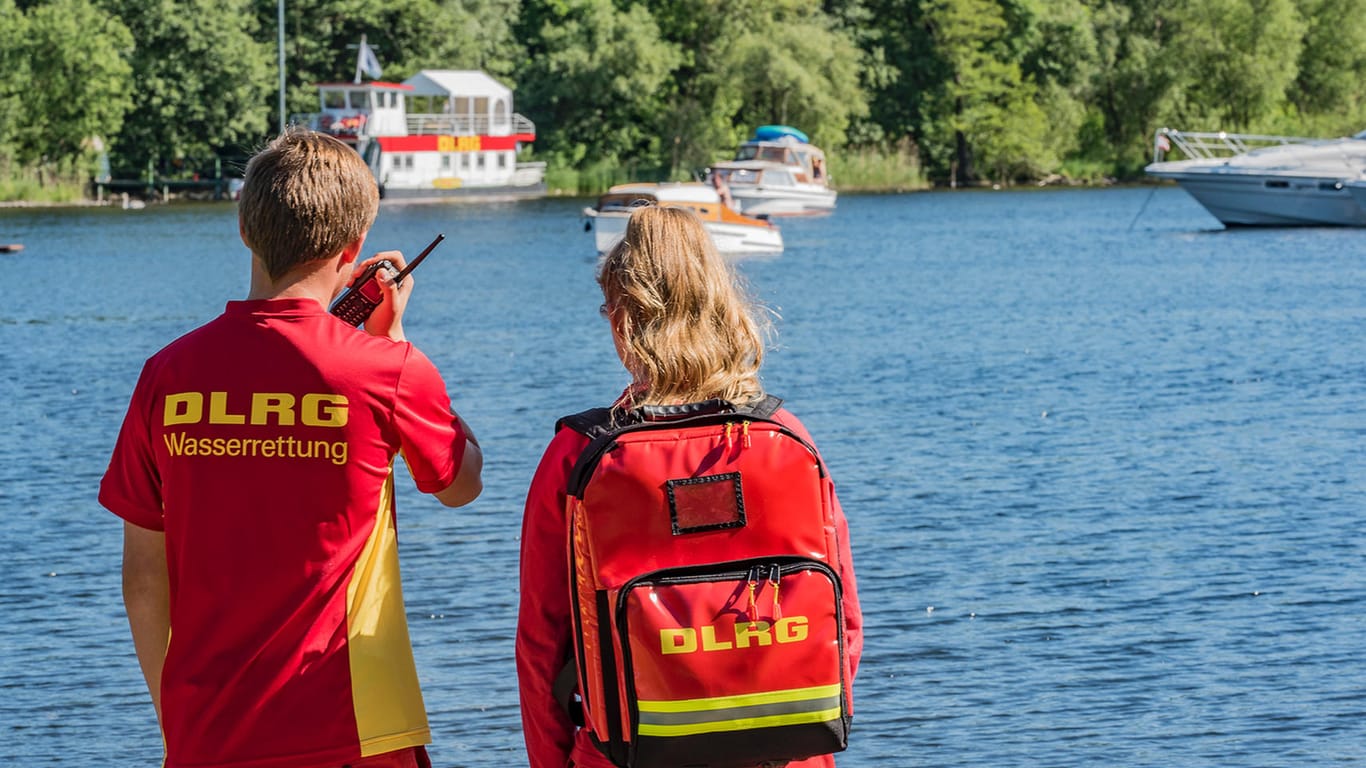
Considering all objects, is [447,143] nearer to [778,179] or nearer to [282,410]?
[778,179]

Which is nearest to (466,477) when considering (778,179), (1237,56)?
(778,179)

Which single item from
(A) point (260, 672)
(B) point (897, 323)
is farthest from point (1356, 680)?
(B) point (897, 323)

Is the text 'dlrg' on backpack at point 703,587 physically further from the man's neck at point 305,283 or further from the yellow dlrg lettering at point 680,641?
the man's neck at point 305,283

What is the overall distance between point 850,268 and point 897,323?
11.6 metres

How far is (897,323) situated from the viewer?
85.4 feet

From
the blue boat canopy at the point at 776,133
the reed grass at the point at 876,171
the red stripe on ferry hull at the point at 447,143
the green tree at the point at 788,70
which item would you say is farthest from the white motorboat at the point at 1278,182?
the reed grass at the point at 876,171

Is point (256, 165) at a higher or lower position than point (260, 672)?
higher

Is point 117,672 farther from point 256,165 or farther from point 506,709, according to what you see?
point 256,165

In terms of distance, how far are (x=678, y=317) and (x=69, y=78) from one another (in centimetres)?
6664

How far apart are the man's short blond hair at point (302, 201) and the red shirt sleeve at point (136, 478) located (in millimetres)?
300

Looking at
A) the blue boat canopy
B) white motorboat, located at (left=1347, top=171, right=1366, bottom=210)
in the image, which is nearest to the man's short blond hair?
white motorboat, located at (left=1347, top=171, right=1366, bottom=210)

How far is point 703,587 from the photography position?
119 inches

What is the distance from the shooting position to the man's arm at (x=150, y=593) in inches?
127

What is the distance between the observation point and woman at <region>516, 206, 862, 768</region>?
312 cm
